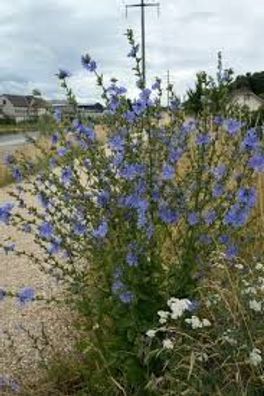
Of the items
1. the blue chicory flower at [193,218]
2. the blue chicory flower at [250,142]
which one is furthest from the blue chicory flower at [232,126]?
the blue chicory flower at [193,218]

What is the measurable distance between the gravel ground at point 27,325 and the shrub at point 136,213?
51 cm

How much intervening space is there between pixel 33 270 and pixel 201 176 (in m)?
3.56

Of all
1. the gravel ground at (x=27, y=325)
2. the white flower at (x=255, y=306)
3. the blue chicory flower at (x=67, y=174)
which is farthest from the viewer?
the gravel ground at (x=27, y=325)

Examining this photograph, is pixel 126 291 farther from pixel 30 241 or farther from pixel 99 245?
pixel 30 241

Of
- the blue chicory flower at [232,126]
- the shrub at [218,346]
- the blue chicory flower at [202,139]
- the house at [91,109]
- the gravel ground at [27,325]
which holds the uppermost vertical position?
the house at [91,109]

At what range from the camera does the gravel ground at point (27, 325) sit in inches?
165

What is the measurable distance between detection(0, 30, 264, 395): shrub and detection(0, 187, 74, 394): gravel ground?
509 millimetres

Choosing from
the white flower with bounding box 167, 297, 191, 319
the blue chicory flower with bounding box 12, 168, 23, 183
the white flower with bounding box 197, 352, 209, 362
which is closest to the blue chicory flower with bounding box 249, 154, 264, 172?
the white flower with bounding box 167, 297, 191, 319

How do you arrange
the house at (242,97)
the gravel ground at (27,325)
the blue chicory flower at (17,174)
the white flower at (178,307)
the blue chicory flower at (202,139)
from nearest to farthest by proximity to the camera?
1. the white flower at (178,307)
2. the blue chicory flower at (202,139)
3. the blue chicory flower at (17,174)
4. the house at (242,97)
5. the gravel ground at (27,325)

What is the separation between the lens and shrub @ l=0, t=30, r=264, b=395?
10.7 ft

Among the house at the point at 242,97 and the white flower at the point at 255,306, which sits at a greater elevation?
the house at the point at 242,97

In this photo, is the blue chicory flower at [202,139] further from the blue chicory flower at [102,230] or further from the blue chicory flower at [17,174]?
the blue chicory flower at [17,174]

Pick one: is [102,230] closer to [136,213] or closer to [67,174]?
[136,213]

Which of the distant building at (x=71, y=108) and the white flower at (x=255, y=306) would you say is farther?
the distant building at (x=71, y=108)
